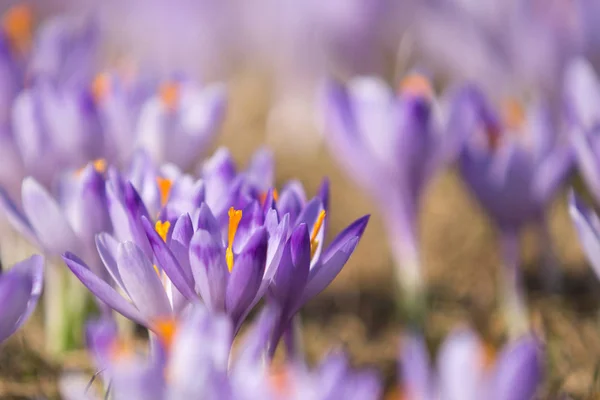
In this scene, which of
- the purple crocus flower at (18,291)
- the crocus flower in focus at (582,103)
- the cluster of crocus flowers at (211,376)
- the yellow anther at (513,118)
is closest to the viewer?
the cluster of crocus flowers at (211,376)

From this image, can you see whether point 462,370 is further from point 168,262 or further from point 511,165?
point 511,165

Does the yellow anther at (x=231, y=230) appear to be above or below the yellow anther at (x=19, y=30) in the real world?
below

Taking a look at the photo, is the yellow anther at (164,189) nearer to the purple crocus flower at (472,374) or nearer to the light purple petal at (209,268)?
the light purple petal at (209,268)

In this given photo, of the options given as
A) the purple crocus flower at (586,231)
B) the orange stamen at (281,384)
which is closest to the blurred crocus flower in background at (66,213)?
the orange stamen at (281,384)

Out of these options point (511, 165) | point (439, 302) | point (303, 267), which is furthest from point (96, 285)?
point (439, 302)

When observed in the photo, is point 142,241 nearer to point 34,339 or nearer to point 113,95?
point 113,95

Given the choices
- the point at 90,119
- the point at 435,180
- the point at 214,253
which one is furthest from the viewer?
the point at 435,180

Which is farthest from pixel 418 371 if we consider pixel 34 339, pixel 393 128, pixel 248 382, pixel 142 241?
pixel 34 339
